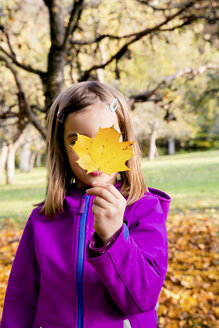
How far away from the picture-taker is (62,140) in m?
1.49

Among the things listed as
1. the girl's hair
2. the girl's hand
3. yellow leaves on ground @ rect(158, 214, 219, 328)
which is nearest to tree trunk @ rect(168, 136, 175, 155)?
yellow leaves on ground @ rect(158, 214, 219, 328)

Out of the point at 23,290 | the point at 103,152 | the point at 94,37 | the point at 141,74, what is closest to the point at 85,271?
the point at 23,290

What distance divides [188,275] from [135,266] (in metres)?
2.90

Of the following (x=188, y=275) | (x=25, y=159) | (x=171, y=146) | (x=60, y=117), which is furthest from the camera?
(x=171, y=146)

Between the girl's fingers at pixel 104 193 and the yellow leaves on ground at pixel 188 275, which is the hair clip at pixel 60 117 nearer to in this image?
the girl's fingers at pixel 104 193

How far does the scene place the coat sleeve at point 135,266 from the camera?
100 centimetres

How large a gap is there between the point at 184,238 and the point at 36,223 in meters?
3.92

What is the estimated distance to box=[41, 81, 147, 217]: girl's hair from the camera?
1.33 m

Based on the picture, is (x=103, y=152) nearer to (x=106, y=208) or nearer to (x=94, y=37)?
(x=106, y=208)

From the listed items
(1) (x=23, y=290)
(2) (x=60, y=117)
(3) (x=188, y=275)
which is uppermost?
(2) (x=60, y=117)

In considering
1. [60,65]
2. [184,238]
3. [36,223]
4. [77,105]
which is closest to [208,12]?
[60,65]

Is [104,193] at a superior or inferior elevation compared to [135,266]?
superior

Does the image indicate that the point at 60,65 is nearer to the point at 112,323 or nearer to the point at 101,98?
the point at 101,98

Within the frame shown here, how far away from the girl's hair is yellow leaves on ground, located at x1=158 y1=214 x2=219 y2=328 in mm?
1865
